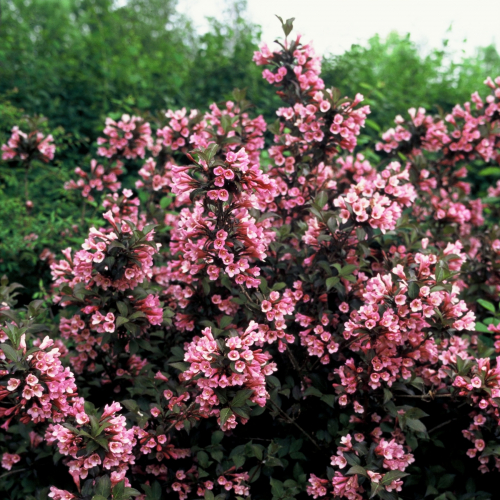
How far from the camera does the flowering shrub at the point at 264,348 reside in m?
2.11

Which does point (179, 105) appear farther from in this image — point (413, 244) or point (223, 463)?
point (223, 463)

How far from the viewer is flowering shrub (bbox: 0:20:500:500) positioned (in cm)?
211

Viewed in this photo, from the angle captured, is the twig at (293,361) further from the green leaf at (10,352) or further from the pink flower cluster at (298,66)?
the pink flower cluster at (298,66)

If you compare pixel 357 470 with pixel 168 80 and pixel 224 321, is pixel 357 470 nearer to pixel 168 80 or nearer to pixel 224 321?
pixel 224 321

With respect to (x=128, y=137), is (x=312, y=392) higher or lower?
lower

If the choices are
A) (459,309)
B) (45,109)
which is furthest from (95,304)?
(45,109)

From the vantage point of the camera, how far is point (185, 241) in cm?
249

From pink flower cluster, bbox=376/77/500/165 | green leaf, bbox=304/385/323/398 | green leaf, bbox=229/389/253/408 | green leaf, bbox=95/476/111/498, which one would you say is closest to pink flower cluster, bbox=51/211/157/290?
green leaf, bbox=229/389/253/408

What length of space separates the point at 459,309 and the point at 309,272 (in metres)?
0.74

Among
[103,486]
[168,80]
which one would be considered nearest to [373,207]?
[103,486]

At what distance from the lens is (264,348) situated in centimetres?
261

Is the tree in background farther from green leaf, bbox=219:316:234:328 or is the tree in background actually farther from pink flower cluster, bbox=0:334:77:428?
pink flower cluster, bbox=0:334:77:428

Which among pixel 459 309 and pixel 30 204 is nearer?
pixel 459 309

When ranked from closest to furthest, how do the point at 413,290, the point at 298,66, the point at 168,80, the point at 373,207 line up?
the point at 413,290, the point at 373,207, the point at 298,66, the point at 168,80
